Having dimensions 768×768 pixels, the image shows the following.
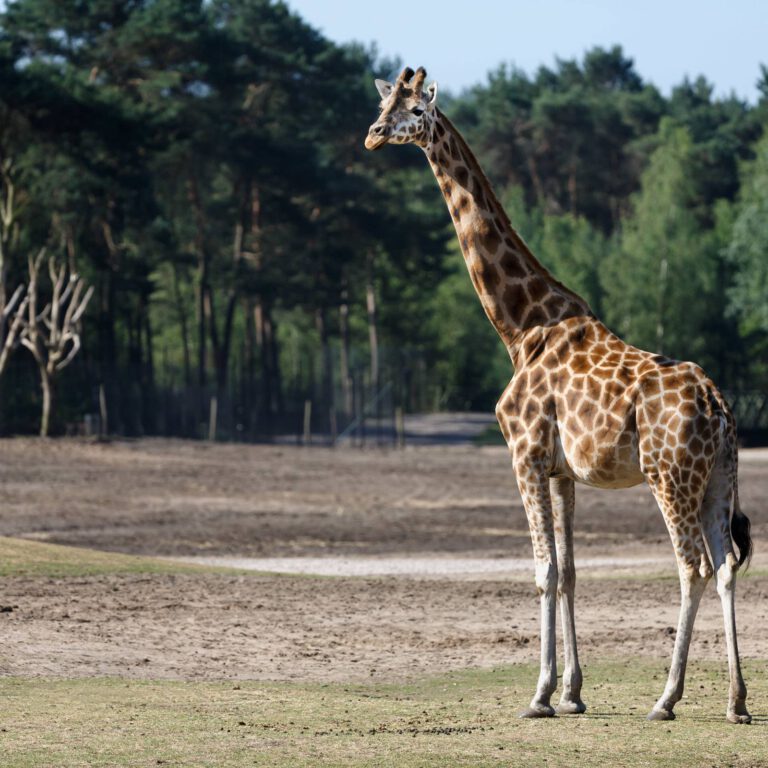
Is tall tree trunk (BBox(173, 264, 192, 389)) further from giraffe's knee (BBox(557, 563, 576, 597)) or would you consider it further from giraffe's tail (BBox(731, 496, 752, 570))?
giraffe's tail (BBox(731, 496, 752, 570))

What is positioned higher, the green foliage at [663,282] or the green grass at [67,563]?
the green foliage at [663,282]

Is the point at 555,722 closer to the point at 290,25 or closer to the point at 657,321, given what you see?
the point at 290,25

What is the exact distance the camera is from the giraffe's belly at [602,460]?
31.5ft

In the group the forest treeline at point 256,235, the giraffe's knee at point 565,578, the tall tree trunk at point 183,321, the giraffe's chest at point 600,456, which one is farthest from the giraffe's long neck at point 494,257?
the tall tree trunk at point 183,321

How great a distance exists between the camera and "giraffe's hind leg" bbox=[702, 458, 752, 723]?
9273mm

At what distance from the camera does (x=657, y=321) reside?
7219 centimetres

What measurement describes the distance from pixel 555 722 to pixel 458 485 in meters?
26.2

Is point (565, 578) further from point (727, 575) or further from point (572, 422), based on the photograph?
point (727, 575)

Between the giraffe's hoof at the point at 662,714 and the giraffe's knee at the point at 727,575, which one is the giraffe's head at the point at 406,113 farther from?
the giraffe's hoof at the point at 662,714

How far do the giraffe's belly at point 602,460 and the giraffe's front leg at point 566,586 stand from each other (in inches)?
12.7

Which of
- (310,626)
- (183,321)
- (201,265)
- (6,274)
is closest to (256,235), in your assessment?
(201,265)

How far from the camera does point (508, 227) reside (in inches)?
422

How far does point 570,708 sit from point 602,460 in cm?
155

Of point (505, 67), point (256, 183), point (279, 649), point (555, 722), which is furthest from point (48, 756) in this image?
point (505, 67)
